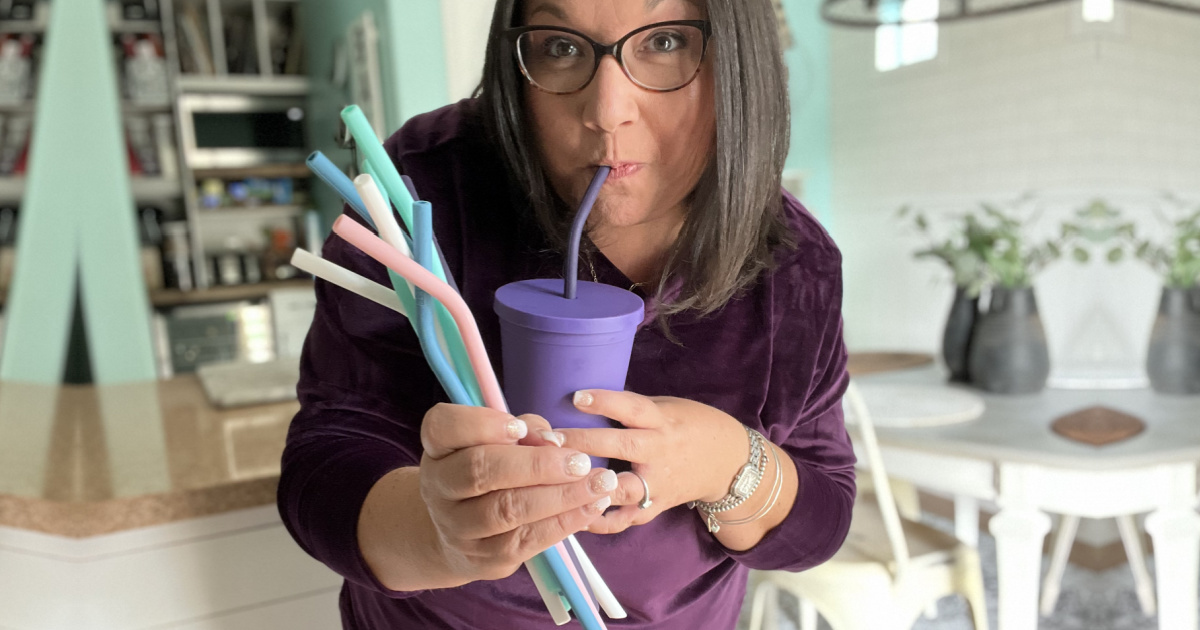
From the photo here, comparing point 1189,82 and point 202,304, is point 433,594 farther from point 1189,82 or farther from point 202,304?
point 202,304

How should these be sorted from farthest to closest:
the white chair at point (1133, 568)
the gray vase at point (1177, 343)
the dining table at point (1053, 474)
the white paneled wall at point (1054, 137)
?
the white paneled wall at point (1054, 137) → the white chair at point (1133, 568) → the gray vase at point (1177, 343) → the dining table at point (1053, 474)

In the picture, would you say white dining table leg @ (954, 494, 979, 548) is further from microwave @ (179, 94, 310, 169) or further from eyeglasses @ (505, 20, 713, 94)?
microwave @ (179, 94, 310, 169)

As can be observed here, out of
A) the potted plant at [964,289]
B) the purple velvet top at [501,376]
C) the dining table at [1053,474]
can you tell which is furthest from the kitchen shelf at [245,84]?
the purple velvet top at [501,376]

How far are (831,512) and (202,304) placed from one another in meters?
4.49

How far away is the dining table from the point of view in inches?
59.2

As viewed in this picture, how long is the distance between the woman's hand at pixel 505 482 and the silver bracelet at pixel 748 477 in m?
0.17

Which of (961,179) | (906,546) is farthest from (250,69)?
(906,546)

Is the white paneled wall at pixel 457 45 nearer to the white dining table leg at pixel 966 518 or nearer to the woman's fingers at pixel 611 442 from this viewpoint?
the white dining table leg at pixel 966 518

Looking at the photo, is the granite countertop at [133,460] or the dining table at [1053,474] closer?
the granite countertop at [133,460]

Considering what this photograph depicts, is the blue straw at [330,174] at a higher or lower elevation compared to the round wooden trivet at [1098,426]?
higher

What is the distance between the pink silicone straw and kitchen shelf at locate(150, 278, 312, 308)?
4266 mm

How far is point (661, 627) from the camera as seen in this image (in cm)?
73

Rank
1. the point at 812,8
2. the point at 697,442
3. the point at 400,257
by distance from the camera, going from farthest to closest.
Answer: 1. the point at 812,8
2. the point at 697,442
3. the point at 400,257

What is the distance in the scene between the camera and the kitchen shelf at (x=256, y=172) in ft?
14.4
